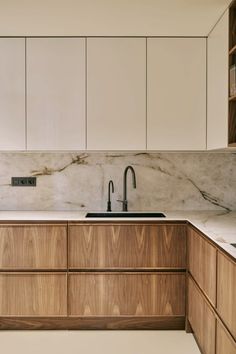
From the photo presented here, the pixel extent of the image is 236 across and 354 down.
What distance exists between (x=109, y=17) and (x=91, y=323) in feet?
7.21

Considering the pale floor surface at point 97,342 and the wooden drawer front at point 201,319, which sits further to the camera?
the pale floor surface at point 97,342

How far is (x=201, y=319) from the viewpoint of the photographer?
2299mm

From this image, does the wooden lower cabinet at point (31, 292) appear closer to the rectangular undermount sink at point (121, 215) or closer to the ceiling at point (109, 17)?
the rectangular undermount sink at point (121, 215)

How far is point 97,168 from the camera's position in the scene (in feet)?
10.8

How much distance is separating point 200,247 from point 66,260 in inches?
38.8

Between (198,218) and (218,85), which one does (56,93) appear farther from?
(198,218)

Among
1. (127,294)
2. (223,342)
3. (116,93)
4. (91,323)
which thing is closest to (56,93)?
(116,93)

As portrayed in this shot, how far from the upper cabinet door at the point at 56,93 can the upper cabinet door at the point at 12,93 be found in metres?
0.06

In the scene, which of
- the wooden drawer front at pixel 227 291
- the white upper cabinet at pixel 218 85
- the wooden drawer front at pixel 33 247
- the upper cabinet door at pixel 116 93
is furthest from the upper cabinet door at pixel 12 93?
the wooden drawer front at pixel 227 291

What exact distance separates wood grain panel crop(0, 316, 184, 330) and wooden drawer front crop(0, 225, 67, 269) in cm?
42

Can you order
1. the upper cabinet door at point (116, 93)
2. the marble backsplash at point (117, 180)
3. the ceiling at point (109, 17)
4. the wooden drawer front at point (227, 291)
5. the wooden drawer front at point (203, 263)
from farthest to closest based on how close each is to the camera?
the marble backsplash at point (117, 180), the upper cabinet door at point (116, 93), the ceiling at point (109, 17), the wooden drawer front at point (203, 263), the wooden drawer front at point (227, 291)

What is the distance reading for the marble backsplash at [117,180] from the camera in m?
3.28

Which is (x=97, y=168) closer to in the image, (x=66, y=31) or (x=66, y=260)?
(x=66, y=260)

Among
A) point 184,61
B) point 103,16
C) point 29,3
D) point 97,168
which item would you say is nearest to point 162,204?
point 97,168
